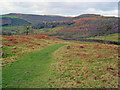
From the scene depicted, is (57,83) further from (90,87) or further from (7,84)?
(7,84)

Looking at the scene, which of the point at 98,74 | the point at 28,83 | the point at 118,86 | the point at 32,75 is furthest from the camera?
the point at 32,75

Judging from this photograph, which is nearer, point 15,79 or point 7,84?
point 7,84

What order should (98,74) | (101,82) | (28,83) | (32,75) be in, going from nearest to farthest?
(101,82) → (28,83) → (98,74) → (32,75)

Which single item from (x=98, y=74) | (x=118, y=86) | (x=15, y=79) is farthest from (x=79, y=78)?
(x=15, y=79)

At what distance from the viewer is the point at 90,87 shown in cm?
1355

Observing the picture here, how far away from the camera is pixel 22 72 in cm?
1931

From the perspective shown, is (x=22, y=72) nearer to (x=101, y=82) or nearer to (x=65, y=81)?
(x=65, y=81)

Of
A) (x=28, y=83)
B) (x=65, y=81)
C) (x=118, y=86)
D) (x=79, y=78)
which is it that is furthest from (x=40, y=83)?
(x=118, y=86)

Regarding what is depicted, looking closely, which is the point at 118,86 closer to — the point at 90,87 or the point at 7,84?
the point at 90,87

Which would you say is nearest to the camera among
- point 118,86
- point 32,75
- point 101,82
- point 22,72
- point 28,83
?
point 118,86

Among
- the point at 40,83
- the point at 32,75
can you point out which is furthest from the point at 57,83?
the point at 32,75

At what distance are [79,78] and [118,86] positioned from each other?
4576mm

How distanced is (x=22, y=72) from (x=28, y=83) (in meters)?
4.44

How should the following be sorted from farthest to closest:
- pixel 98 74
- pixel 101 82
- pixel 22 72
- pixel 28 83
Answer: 1. pixel 22 72
2. pixel 98 74
3. pixel 28 83
4. pixel 101 82
